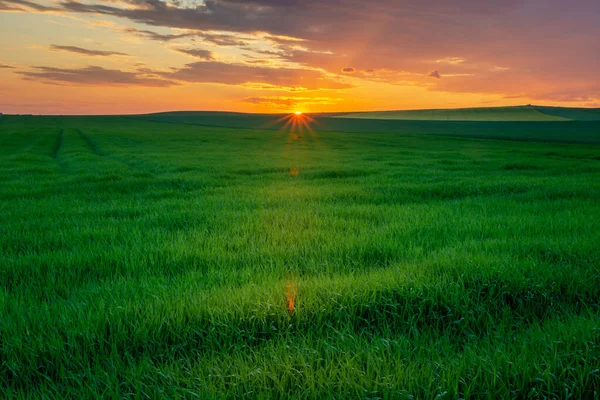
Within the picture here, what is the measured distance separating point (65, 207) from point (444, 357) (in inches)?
348

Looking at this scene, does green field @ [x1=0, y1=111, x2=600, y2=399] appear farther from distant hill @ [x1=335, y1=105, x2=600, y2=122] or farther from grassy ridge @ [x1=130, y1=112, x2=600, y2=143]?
distant hill @ [x1=335, y1=105, x2=600, y2=122]

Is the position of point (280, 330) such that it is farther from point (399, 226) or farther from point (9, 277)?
point (399, 226)

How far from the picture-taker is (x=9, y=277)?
432 centimetres

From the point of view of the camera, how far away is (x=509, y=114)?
123 m

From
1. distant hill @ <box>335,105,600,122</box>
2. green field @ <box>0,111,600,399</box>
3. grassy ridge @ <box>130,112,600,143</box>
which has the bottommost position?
green field @ <box>0,111,600,399</box>

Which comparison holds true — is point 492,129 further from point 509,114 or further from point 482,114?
point 482,114

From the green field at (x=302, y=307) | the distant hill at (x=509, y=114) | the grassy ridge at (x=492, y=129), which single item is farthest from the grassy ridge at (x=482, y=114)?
the green field at (x=302, y=307)

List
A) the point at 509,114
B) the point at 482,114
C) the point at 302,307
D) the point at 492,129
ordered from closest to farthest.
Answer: the point at 302,307 → the point at 492,129 → the point at 509,114 → the point at 482,114

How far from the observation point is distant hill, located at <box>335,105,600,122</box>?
115m

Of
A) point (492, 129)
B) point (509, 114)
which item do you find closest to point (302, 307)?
point (492, 129)

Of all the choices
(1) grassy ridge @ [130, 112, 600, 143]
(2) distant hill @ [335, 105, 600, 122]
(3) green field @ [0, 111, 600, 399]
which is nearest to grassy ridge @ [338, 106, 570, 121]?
(2) distant hill @ [335, 105, 600, 122]

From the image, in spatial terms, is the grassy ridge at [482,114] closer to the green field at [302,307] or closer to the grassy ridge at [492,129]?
the grassy ridge at [492,129]

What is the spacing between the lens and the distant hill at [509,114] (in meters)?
115

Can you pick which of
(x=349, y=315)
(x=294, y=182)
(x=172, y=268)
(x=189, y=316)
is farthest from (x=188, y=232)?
(x=294, y=182)
